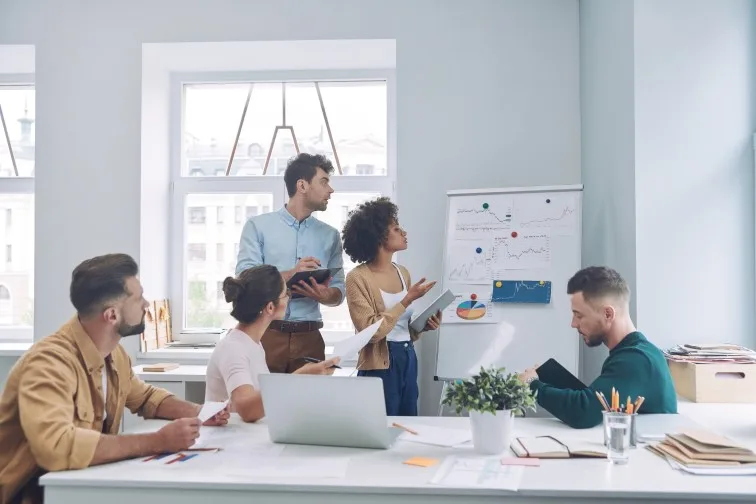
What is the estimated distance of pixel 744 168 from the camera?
119 inches

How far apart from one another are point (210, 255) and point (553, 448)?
3.22m

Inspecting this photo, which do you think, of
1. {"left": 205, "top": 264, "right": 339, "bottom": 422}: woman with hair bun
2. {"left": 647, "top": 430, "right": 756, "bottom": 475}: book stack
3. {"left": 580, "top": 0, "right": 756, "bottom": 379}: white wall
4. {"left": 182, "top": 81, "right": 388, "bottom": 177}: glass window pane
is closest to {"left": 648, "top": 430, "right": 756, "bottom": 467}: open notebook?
{"left": 647, "top": 430, "right": 756, "bottom": 475}: book stack

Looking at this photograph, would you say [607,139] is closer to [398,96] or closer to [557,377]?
[398,96]

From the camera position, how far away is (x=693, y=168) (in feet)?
9.97

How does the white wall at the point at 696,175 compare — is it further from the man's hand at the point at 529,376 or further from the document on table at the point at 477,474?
the document on table at the point at 477,474

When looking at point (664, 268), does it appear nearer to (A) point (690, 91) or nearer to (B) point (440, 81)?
(A) point (690, 91)

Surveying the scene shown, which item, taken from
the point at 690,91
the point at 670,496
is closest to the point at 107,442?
the point at 670,496

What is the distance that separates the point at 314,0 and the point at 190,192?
4.76 feet

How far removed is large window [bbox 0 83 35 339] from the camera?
4.72 meters

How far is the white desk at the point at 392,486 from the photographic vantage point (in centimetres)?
156

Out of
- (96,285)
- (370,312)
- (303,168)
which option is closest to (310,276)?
(370,312)

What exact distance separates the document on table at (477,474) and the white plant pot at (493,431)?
0.13ft

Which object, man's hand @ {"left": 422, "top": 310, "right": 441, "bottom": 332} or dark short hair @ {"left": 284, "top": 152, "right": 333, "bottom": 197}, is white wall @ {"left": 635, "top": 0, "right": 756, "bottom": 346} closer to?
man's hand @ {"left": 422, "top": 310, "right": 441, "bottom": 332}

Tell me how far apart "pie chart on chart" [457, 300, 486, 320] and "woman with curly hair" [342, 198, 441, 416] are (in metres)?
0.43
